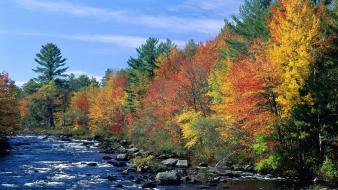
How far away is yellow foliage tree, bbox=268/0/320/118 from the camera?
32.5 m

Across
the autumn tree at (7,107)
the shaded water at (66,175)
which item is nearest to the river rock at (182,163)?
the shaded water at (66,175)

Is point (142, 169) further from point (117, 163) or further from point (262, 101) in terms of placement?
point (262, 101)

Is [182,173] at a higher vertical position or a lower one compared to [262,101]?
lower

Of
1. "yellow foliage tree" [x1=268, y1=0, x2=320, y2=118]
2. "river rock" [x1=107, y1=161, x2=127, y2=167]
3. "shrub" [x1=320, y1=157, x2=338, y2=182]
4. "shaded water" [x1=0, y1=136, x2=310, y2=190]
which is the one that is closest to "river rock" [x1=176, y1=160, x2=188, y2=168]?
"river rock" [x1=107, y1=161, x2=127, y2=167]

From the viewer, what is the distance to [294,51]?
33.1m

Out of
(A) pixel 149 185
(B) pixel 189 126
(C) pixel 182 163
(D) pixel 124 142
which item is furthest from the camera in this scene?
(D) pixel 124 142

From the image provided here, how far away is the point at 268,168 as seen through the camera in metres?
36.5

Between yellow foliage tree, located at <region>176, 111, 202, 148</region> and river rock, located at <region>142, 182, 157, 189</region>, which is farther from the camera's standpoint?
yellow foliage tree, located at <region>176, 111, 202, 148</region>

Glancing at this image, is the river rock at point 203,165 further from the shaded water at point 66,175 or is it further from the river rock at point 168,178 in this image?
the shaded water at point 66,175

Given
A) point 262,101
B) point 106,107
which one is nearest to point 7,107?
point 106,107

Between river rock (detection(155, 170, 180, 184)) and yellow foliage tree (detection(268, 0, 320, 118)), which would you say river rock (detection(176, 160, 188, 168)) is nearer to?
river rock (detection(155, 170, 180, 184))

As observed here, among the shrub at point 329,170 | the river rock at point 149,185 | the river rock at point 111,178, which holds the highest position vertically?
the shrub at point 329,170

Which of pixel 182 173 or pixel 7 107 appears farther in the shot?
pixel 7 107

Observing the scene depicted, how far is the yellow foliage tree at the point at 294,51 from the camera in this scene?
32500 mm
